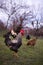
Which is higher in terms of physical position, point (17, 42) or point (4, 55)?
point (17, 42)

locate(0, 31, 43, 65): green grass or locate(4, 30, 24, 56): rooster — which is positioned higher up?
locate(4, 30, 24, 56): rooster

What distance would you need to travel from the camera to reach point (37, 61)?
118 inches

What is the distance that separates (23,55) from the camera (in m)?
3.04

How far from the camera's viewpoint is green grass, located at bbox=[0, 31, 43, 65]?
2.91m

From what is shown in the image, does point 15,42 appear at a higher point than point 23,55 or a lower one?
higher

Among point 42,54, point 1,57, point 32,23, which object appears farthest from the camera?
point 32,23

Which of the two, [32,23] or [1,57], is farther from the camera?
[32,23]

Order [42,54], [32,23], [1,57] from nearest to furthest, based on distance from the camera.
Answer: [1,57] → [42,54] → [32,23]

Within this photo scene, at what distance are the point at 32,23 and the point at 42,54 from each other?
62cm

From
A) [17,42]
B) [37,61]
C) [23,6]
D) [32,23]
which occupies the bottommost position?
[37,61]

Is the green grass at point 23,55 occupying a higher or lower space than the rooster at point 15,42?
lower

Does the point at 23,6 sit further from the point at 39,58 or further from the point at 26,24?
the point at 39,58

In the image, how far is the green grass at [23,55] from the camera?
9.53 ft

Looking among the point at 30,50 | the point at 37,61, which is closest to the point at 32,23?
the point at 30,50
